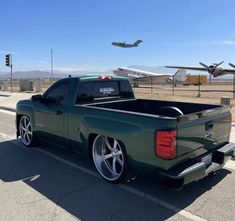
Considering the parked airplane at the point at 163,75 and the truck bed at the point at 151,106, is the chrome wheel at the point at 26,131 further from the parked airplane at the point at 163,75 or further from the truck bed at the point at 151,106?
the parked airplane at the point at 163,75

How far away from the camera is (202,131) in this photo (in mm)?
4590

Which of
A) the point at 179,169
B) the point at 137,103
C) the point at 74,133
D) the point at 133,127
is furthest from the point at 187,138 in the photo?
the point at 137,103

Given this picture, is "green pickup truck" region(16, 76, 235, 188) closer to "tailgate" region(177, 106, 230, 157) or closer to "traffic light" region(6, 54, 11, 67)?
"tailgate" region(177, 106, 230, 157)

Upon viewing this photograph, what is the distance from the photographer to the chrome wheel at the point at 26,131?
7.44m

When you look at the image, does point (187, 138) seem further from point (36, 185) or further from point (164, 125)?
point (36, 185)

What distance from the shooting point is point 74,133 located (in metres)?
5.65

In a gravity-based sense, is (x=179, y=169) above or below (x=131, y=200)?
above

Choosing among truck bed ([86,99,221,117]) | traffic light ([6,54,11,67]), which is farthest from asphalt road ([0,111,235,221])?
traffic light ([6,54,11,67])

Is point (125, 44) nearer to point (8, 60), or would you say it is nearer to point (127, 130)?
point (8, 60)

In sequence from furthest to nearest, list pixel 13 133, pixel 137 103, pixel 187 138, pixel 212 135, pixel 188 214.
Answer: pixel 13 133 → pixel 137 103 → pixel 212 135 → pixel 187 138 → pixel 188 214

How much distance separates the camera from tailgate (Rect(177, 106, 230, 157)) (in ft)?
13.8

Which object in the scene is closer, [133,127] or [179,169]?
[179,169]

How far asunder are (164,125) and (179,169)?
630 millimetres

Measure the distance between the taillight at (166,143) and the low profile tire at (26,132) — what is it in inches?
157
